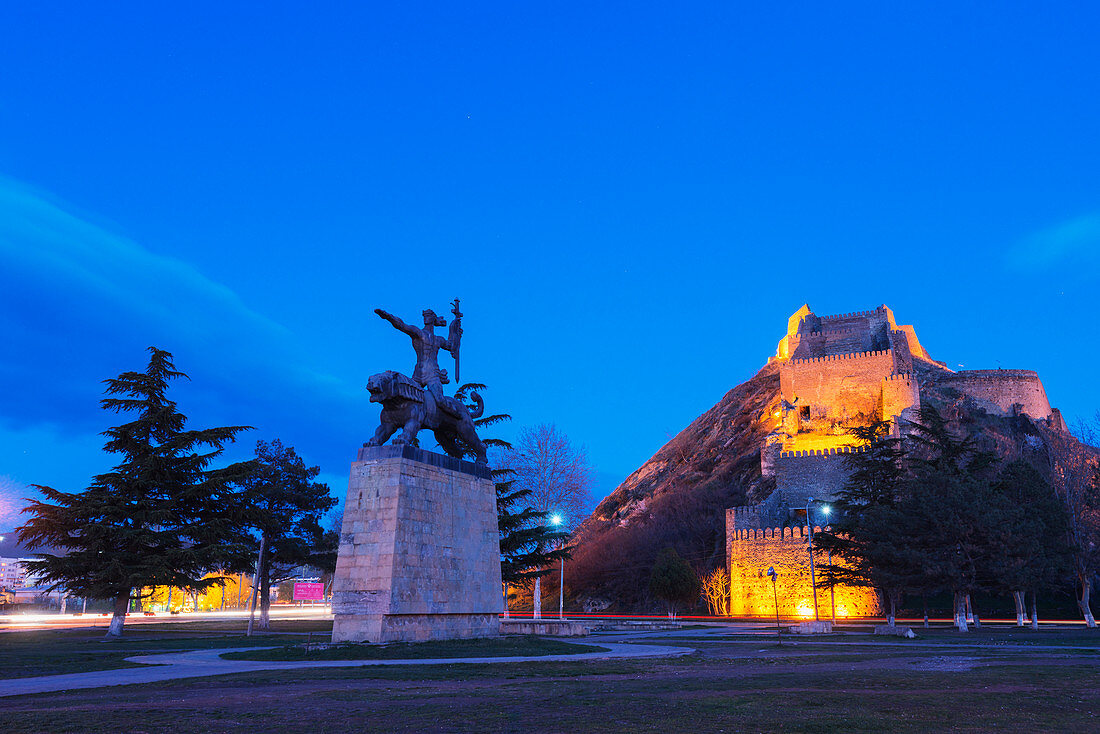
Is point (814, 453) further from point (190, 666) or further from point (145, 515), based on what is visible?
point (190, 666)

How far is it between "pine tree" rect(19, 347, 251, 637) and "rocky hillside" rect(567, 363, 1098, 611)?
37.0 metres

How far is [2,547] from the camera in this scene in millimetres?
120562

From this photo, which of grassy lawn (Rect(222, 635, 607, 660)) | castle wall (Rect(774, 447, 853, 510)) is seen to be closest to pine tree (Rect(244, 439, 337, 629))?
grassy lawn (Rect(222, 635, 607, 660))

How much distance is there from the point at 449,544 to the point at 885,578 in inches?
690

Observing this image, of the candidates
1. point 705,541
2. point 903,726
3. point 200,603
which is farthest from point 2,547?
point 903,726

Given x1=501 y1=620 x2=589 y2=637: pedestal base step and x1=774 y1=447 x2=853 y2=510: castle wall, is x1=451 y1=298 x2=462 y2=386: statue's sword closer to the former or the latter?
x1=501 y1=620 x2=589 y2=637: pedestal base step

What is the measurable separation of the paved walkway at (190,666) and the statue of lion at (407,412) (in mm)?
5315

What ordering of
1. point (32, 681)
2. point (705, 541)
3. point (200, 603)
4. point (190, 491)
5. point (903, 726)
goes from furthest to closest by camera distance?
point (200, 603)
point (705, 541)
point (190, 491)
point (32, 681)
point (903, 726)

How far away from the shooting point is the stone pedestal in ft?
50.1

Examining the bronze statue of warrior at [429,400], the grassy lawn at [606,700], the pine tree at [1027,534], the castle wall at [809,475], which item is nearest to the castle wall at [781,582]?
the castle wall at [809,475]

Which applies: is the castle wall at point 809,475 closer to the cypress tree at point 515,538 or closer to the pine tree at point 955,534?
the pine tree at point 955,534

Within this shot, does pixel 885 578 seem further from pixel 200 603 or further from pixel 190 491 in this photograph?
pixel 200 603

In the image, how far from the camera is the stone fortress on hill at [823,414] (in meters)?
45.1

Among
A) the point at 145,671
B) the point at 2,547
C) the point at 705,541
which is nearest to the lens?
the point at 145,671
